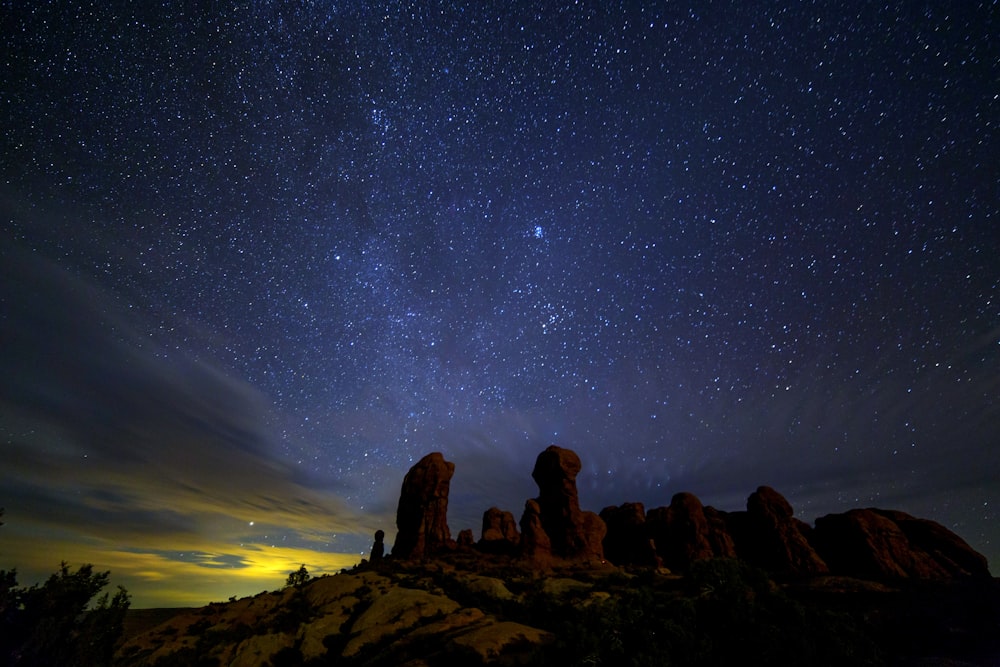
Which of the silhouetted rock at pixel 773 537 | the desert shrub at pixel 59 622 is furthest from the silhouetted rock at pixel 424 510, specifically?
the silhouetted rock at pixel 773 537

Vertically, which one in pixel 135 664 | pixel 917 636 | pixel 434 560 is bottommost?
pixel 917 636

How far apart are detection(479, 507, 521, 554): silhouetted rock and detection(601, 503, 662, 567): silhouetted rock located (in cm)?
1667

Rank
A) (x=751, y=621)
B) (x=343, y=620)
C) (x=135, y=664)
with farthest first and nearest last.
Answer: (x=343, y=620) → (x=135, y=664) → (x=751, y=621)

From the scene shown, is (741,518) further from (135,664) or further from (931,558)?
(135,664)

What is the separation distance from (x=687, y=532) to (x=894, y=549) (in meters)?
22.8

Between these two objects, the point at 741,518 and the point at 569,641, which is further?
the point at 741,518

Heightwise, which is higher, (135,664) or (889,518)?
(889,518)

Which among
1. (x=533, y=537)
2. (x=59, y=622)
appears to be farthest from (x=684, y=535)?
(x=59, y=622)

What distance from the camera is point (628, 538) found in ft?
209

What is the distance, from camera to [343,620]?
2611 cm

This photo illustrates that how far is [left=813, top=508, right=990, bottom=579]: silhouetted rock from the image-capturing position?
1802 inches

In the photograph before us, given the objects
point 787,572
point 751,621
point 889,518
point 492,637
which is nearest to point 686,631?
point 751,621

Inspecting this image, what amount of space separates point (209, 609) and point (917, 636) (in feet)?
168

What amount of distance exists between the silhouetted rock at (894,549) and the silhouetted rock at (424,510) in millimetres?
51555
